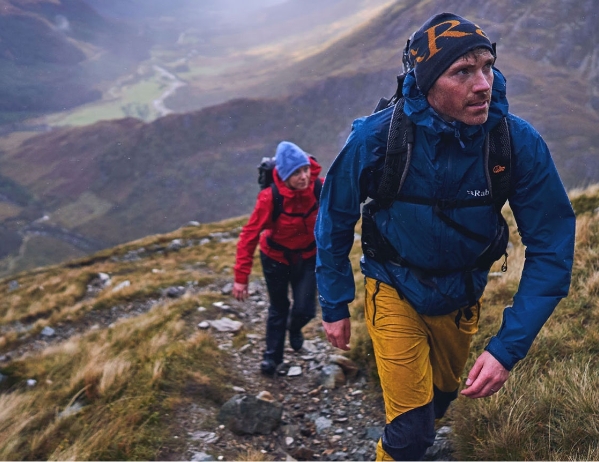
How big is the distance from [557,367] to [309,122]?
513ft

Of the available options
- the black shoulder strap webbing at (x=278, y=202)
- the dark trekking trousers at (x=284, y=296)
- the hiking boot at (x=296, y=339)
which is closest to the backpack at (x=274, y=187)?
the black shoulder strap webbing at (x=278, y=202)

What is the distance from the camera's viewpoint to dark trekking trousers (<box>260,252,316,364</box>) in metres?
5.98

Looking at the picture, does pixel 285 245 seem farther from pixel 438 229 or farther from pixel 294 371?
pixel 438 229

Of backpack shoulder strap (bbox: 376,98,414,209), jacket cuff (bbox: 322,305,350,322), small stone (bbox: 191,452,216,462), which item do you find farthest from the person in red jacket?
backpack shoulder strap (bbox: 376,98,414,209)

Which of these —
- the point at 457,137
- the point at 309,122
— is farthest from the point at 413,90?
the point at 309,122

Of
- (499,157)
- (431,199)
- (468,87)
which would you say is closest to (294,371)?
(431,199)

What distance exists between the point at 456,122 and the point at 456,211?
1.69ft

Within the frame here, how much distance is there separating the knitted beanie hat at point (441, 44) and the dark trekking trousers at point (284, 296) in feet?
11.4

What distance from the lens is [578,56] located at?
134 metres

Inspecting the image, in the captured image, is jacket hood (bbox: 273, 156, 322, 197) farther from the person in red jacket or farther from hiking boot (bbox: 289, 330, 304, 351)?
hiking boot (bbox: 289, 330, 304, 351)

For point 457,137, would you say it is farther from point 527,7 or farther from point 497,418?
point 527,7

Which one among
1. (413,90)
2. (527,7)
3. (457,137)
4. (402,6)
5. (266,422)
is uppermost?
(402,6)

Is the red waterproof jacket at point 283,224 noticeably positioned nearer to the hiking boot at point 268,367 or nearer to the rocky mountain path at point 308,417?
the hiking boot at point 268,367

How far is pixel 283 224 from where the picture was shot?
5684mm
